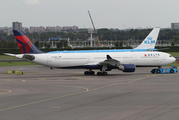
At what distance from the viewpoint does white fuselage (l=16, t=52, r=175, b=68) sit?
42.6 metres

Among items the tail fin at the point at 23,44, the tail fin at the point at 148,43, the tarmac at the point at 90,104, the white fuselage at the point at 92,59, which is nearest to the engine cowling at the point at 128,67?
the white fuselage at the point at 92,59

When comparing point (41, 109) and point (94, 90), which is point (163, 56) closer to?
point (94, 90)

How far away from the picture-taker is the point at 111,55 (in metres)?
45.0

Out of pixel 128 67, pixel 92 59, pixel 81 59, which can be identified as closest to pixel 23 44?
pixel 81 59

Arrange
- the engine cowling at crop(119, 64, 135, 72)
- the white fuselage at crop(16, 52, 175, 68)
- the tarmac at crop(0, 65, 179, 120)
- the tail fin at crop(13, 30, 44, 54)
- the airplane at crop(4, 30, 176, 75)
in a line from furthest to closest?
1. the tail fin at crop(13, 30, 44, 54)
2. the white fuselage at crop(16, 52, 175, 68)
3. the airplane at crop(4, 30, 176, 75)
4. the engine cowling at crop(119, 64, 135, 72)
5. the tarmac at crop(0, 65, 179, 120)

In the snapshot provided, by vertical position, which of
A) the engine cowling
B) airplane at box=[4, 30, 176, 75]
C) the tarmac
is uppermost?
airplane at box=[4, 30, 176, 75]

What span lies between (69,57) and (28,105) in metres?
22.4

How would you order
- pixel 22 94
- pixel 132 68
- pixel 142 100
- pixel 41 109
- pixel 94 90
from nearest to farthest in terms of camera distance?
pixel 41 109, pixel 142 100, pixel 22 94, pixel 94 90, pixel 132 68

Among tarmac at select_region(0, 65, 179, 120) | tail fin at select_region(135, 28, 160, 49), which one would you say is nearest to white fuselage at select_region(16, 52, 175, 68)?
tarmac at select_region(0, 65, 179, 120)

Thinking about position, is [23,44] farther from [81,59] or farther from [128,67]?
[128,67]

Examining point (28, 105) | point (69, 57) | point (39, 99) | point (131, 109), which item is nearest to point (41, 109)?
point (28, 105)

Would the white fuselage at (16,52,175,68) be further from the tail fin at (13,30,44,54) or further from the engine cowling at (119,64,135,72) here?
the engine cowling at (119,64,135,72)

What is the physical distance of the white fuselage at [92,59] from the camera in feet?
140

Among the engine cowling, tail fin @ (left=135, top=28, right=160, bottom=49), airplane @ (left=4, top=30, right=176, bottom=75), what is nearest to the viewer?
the engine cowling
